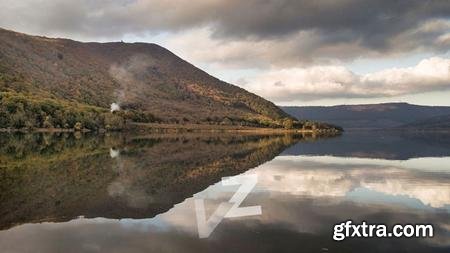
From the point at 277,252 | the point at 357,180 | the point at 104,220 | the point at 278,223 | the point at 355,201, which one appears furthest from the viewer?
the point at 357,180

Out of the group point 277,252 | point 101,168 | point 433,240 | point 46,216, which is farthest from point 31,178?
point 433,240

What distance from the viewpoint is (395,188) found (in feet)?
136

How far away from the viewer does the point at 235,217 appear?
91.7 feet

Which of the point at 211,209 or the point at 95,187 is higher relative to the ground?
the point at 95,187

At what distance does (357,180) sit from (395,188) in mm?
6176

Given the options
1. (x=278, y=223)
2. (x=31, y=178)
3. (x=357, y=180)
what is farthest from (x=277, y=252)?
(x=31, y=178)

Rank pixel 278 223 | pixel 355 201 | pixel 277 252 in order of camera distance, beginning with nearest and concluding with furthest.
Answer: pixel 277 252 → pixel 278 223 → pixel 355 201

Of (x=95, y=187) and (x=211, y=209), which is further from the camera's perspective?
(x=95, y=187)

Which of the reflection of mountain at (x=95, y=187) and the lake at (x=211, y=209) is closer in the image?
the lake at (x=211, y=209)

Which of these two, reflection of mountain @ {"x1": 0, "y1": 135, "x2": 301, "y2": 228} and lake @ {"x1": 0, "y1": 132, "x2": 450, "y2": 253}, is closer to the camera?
lake @ {"x1": 0, "y1": 132, "x2": 450, "y2": 253}

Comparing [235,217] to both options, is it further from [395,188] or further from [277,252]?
[395,188]

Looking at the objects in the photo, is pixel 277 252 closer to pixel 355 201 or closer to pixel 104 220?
pixel 104 220

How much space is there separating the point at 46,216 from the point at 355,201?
21.3 metres

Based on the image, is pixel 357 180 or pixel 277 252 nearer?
pixel 277 252
